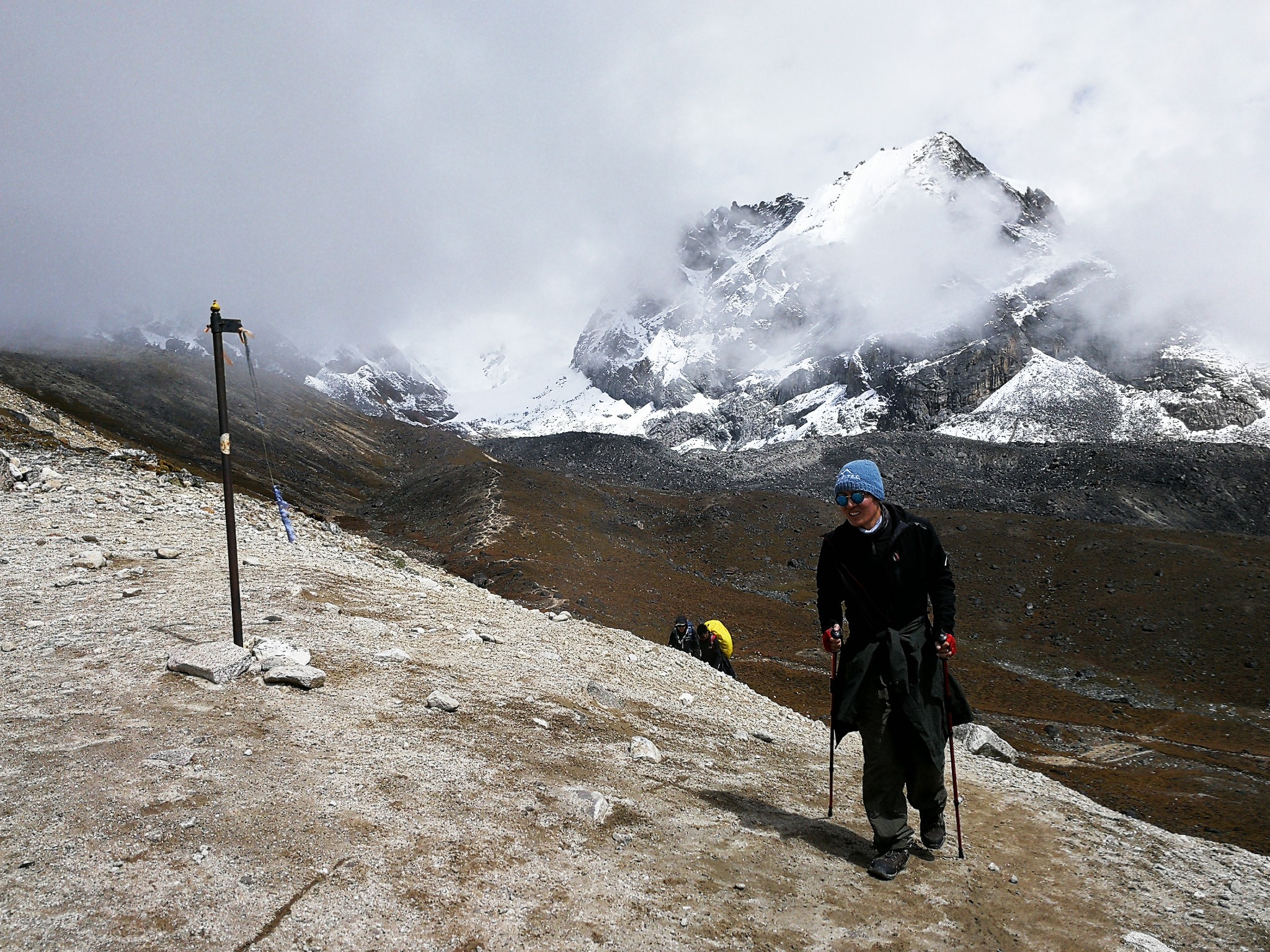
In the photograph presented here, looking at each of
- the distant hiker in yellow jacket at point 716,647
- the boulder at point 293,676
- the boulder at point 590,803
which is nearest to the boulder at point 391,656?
the boulder at point 293,676

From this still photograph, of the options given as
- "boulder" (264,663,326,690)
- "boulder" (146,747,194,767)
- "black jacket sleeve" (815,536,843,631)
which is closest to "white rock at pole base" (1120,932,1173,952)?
"black jacket sleeve" (815,536,843,631)

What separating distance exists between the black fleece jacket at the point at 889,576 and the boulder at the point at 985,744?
9041mm

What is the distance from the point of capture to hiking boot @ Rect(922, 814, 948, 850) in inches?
201

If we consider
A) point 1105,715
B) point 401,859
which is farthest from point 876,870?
point 1105,715

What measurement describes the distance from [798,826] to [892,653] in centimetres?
174

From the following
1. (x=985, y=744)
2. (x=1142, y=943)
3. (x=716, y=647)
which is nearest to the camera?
(x=1142, y=943)

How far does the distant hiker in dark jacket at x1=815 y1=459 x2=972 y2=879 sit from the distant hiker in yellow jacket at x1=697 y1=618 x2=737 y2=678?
10.3 metres

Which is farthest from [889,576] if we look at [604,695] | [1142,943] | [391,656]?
[391,656]

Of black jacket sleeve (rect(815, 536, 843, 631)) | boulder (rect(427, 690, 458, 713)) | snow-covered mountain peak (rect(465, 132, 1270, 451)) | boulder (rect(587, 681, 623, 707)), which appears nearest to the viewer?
black jacket sleeve (rect(815, 536, 843, 631))

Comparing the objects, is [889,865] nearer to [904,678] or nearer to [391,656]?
[904,678]

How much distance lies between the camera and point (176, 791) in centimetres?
462

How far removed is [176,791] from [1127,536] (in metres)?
53.3

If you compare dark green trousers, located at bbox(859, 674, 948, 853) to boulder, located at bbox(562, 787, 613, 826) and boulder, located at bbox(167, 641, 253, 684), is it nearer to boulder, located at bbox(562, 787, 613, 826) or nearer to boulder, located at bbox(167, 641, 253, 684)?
boulder, located at bbox(562, 787, 613, 826)

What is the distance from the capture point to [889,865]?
468 cm
